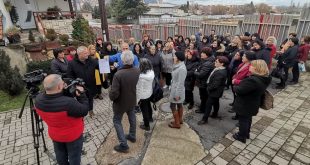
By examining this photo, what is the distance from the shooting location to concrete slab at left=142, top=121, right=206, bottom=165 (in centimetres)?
359

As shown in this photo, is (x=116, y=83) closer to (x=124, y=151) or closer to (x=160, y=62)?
(x=124, y=151)

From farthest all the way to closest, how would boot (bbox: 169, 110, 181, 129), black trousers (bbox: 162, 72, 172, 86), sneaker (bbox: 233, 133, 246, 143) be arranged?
black trousers (bbox: 162, 72, 172, 86)
boot (bbox: 169, 110, 181, 129)
sneaker (bbox: 233, 133, 246, 143)

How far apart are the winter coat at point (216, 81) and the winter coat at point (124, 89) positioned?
1.76 m

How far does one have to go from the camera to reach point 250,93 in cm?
358

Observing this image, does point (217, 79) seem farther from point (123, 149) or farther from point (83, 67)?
point (83, 67)

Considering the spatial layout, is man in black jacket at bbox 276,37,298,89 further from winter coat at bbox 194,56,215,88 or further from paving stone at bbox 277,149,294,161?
paving stone at bbox 277,149,294,161

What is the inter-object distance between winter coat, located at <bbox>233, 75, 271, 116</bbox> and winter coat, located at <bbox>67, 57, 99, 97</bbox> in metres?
3.14

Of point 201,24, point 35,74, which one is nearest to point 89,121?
point 35,74

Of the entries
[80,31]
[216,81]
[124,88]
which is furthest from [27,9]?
[216,81]

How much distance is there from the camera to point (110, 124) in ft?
16.0

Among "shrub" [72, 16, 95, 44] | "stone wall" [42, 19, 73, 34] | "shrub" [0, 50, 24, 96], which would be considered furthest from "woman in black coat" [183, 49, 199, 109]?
"stone wall" [42, 19, 73, 34]

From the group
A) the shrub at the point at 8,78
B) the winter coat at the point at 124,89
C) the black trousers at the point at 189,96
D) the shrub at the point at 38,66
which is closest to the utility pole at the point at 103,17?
the shrub at the point at 38,66

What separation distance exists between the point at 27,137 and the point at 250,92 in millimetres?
4986

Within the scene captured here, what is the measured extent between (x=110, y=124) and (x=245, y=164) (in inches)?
123
